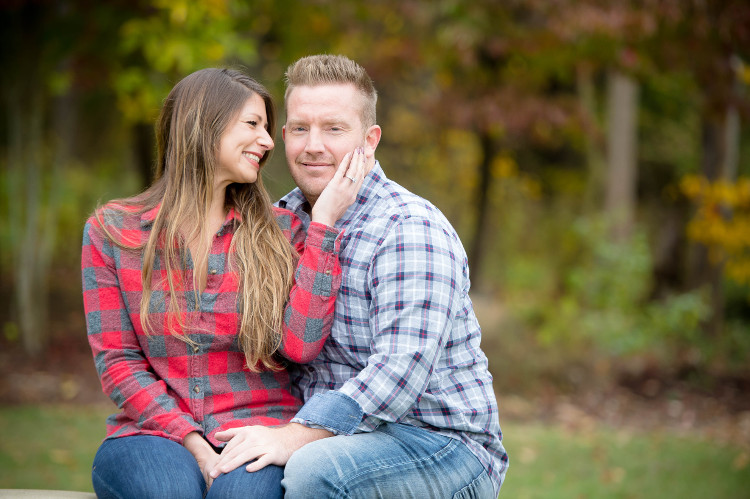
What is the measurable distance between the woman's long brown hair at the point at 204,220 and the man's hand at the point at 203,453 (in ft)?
0.94

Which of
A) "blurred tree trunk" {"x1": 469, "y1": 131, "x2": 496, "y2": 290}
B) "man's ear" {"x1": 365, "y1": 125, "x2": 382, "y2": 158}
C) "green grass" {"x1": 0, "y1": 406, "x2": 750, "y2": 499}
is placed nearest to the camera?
"man's ear" {"x1": 365, "y1": 125, "x2": 382, "y2": 158}

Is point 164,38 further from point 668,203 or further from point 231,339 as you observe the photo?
point 668,203

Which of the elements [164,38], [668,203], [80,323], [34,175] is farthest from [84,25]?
[668,203]

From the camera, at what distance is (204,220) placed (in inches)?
104

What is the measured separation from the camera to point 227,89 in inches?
102

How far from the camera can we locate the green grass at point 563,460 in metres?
4.89

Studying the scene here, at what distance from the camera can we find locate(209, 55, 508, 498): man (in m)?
2.27

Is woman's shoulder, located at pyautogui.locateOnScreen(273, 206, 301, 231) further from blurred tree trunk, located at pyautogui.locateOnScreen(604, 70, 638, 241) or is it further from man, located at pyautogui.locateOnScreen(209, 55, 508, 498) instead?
blurred tree trunk, located at pyautogui.locateOnScreen(604, 70, 638, 241)

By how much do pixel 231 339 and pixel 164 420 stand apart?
325 mm

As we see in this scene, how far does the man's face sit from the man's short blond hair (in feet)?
0.07

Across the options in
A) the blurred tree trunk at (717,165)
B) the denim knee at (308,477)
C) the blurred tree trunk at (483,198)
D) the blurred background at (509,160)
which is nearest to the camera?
the denim knee at (308,477)

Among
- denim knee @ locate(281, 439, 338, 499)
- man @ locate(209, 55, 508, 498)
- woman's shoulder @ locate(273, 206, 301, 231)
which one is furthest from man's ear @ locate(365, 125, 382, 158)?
denim knee @ locate(281, 439, 338, 499)

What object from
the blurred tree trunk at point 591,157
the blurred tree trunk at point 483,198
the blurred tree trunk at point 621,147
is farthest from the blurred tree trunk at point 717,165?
the blurred tree trunk at point 483,198

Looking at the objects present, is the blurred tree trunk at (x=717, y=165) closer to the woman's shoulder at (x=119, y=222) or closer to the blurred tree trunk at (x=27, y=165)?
the blurred tree trunk at (x=27, y=165)
